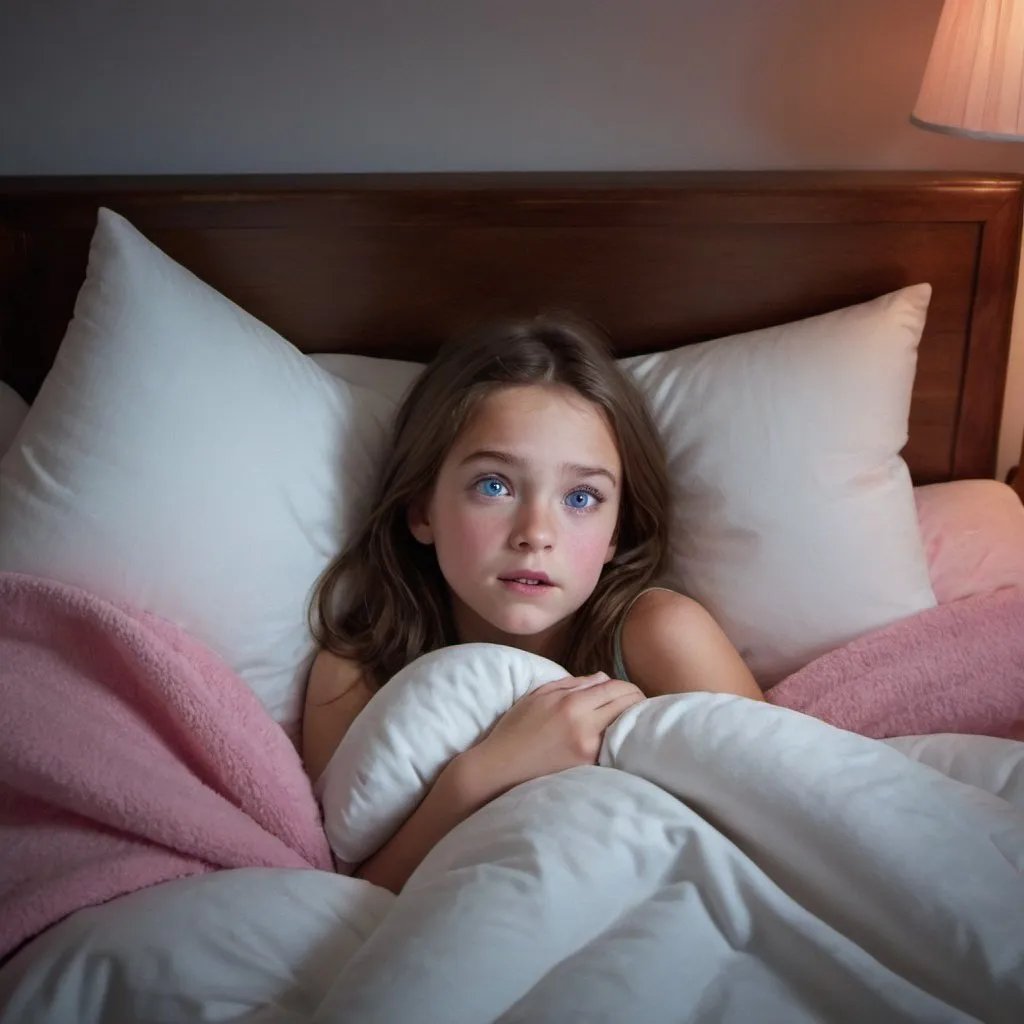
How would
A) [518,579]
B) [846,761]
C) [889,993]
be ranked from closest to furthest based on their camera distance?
[889,993] < [846,761] < [518,579]

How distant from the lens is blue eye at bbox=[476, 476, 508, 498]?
1.16 metres

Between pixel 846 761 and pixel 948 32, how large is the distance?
86 cm

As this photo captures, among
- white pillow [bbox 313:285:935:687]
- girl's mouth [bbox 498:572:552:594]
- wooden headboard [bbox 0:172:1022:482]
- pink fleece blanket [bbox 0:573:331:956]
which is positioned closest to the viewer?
pink fleece blanket [bbox 0:573:331:956]

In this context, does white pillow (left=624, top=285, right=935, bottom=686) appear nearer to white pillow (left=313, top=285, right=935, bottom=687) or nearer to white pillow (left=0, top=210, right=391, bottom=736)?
white pillow (left=313, top=285, right=935, bottom=687)

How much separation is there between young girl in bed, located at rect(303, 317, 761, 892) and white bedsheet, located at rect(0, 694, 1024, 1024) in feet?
0.50

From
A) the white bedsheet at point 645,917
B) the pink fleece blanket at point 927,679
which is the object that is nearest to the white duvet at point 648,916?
the white bedsheet at point 645,917

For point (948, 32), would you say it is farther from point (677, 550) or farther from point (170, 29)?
point (170, 29)

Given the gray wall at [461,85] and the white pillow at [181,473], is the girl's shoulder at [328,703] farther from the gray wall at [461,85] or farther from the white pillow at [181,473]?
the gray wall at [461,85]

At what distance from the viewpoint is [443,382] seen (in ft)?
4.15

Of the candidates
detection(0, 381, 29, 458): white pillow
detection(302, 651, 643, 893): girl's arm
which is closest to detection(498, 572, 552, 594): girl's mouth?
detection(302, 651, 643, 893): girl's arm

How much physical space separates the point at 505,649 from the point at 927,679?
0.45m

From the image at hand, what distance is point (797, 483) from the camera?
1.28 m

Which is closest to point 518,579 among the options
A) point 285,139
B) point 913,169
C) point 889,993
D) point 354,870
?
point 354,870

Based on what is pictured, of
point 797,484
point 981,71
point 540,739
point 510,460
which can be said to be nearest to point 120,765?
point 540,739
